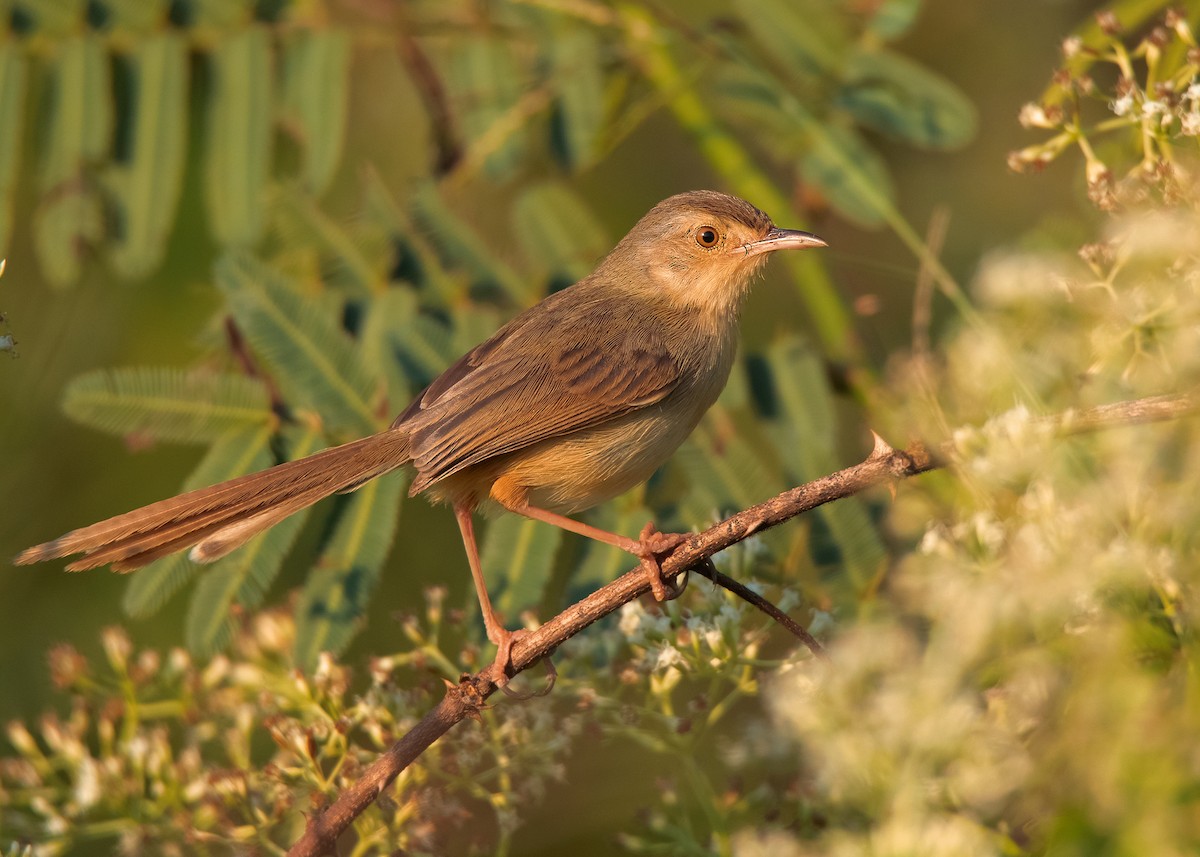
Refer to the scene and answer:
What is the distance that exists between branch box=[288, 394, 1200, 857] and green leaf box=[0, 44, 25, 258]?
2730mm

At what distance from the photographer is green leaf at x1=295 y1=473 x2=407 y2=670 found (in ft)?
12.4

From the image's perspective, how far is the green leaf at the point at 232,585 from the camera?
3818 mm

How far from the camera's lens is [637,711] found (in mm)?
3166

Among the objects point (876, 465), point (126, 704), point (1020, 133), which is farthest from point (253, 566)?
point (1020, 133)

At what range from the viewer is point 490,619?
3621mm

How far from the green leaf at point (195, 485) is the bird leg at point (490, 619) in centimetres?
65

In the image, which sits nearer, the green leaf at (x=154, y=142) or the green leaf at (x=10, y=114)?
the green leaf at (x=10, y=114)

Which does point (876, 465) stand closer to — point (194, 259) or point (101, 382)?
point (101, 382)

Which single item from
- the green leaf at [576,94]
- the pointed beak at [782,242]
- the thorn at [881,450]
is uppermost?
the green leaf at [576,94]

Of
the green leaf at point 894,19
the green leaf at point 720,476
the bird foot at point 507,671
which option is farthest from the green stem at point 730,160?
the bird foot at point 507,671

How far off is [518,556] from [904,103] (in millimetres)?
2357

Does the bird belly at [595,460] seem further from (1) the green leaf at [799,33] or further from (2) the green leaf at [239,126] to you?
(1) the green leaf at [799,33]

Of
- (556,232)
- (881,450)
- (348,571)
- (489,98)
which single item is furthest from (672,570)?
(489,98)

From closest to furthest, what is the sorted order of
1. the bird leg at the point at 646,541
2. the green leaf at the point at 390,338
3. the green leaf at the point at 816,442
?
the bird leg at the point at 646,541, the green leaf at the point at 816,442, the green leaf at the point at 390,338
